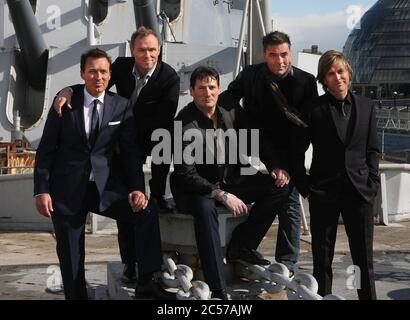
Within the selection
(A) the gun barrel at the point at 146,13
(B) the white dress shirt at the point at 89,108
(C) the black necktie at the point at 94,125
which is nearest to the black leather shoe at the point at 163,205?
(B) the white dress shirt at the point at 89,108

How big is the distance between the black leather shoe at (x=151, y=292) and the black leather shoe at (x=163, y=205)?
49 cm

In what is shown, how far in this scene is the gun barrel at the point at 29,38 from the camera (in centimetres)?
1221

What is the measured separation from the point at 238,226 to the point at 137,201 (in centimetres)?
76

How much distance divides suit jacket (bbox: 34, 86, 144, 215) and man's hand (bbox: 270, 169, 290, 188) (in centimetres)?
80

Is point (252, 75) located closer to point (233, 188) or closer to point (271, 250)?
point (233, 188)

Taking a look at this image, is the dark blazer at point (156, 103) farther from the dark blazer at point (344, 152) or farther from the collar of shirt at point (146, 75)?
the dark blazer at point (344, 152)

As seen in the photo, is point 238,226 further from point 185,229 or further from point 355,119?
point 355,119

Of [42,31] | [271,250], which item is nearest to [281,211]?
[271,250]

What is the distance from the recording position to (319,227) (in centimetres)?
377

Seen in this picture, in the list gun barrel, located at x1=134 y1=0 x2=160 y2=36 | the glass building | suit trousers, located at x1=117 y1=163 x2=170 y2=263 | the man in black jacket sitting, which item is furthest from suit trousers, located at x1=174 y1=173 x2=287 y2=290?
the glass building

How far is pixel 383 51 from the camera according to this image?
3147 inches

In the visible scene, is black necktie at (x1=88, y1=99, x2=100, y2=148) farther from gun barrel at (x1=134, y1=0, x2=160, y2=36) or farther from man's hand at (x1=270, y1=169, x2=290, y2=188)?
gun barrel at (x1=134, y1=0, x2=160, y2=36)

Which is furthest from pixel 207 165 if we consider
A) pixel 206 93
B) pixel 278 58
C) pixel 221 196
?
pixel 278 58

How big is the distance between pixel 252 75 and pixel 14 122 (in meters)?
9.28
